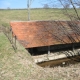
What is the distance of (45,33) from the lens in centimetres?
1936

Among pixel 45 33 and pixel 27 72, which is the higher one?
pixel 27 72

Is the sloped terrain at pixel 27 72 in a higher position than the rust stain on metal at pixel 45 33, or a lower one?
higher

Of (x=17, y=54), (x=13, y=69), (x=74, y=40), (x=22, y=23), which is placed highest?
(x=13, y=69)

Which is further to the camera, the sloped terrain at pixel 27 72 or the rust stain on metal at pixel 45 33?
the rust stain on metal at pixel 45 33

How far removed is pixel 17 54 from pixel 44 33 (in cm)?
776

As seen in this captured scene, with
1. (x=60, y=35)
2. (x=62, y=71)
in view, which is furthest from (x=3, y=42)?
(x=60, y=35)

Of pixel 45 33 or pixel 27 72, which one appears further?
pixel 45 33

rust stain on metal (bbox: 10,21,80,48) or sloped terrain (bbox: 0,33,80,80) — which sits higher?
sloped terrain (bbox: 0,33,80,80)

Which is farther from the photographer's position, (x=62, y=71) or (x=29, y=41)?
(x=29, y=41)

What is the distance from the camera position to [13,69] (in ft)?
31.1

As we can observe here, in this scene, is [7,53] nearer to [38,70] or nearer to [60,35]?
[38,70]

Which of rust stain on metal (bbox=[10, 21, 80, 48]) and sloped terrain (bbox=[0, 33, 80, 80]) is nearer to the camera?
sloped terrain (bbox=[0, 33, 80, 80])

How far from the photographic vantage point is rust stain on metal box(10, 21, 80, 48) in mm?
17719

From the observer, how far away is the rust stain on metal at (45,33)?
17719 millimetres
